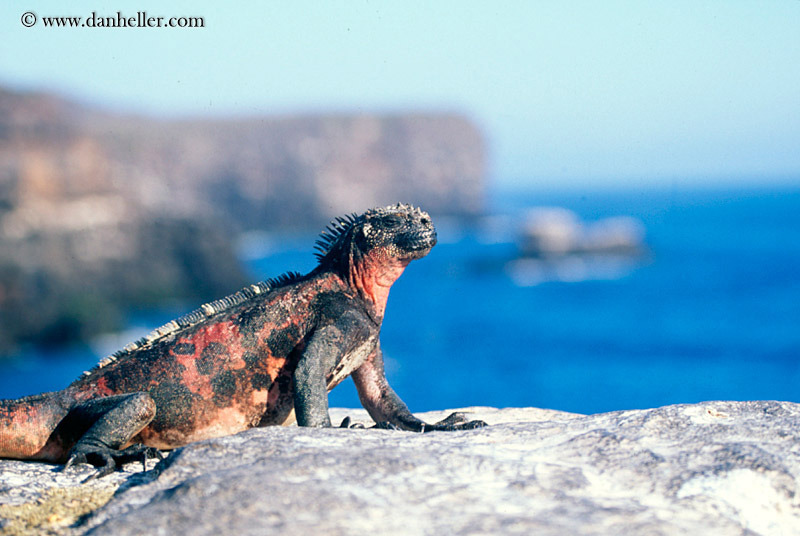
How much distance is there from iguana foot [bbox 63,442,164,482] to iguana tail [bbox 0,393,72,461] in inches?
14.9

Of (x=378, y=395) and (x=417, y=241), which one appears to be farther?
(x=378, y=395)

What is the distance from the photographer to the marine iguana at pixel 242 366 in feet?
14.8

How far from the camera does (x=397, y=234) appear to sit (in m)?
4.89

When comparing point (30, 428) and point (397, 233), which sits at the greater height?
point (397, 233)

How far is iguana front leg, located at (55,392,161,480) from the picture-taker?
4203 millimetres

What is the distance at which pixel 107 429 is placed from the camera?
435 centimetres

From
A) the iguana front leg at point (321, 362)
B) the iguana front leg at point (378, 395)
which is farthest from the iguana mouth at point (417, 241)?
the iguana front leg at point (378, 395)

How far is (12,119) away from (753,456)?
45.9 meters

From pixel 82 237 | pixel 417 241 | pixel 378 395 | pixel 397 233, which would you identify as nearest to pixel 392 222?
pixel 397 233

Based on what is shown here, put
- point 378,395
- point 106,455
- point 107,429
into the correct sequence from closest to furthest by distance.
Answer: point 106,455
point 107,429
point 378,395

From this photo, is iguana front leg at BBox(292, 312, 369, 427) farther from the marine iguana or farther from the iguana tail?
the iguana tail

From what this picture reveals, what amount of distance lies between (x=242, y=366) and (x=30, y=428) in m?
1.18

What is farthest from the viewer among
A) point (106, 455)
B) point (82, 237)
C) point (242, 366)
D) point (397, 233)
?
point (82, 237)

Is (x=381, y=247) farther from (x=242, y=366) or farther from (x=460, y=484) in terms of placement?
(x=460, y=484)
